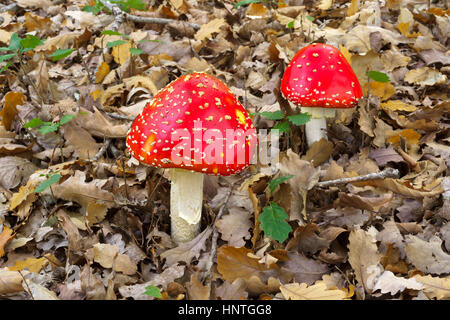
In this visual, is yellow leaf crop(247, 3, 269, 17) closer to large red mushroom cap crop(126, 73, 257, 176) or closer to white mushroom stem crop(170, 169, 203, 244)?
large red mushroom cap crop(126, 73, 257, 176)

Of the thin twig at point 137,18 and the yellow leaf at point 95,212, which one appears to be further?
the thin twig at point 137,18

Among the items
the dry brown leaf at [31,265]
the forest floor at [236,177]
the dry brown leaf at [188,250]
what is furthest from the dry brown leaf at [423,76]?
the dry brown leaf at [31,265]

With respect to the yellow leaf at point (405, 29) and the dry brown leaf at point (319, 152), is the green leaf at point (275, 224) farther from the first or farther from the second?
the yellow leaf at point (405, 29)

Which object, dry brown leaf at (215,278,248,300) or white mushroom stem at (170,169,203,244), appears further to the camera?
white mushroom stem at (170,169,203,244)

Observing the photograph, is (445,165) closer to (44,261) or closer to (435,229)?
(435,229)

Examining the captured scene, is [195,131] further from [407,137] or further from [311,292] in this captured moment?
[407,137]

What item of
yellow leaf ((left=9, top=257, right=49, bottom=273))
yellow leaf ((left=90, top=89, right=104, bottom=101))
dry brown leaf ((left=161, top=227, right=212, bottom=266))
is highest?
yellow leaf ((left=90, top=89, right=104, bottom=101))

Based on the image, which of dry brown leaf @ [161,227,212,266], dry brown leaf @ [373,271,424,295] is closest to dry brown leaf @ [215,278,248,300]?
dry brown leaf @ [161,227,212,266]
